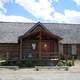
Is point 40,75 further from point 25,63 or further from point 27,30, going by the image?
point 27,30

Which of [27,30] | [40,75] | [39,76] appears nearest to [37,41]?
[27,30]

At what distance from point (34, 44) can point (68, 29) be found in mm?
10925

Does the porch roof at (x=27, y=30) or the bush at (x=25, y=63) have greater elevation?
the porch roof at (x=27, y=30)

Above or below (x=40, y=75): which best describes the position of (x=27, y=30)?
above

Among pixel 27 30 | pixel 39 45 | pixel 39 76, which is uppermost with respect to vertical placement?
pixel 27 30

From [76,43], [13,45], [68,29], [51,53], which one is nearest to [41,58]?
[51,53]

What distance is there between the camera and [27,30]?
45.8 metres

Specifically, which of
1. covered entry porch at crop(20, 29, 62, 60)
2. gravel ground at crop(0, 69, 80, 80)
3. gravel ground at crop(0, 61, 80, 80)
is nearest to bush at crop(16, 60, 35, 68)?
covered entry porch at crop(20, 29, 62, 60)

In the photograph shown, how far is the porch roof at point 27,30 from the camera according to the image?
146ft

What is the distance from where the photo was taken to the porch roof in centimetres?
4438

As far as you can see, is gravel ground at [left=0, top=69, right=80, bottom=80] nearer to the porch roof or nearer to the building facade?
the building facade

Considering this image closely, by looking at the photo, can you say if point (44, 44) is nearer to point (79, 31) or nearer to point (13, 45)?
point (13, 45)

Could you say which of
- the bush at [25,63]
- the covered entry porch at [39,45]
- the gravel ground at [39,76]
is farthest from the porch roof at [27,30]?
the gravel ground at [39,76]

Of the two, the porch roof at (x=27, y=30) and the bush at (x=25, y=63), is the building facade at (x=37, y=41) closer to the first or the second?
the porch roof at (x=27, y=30)
